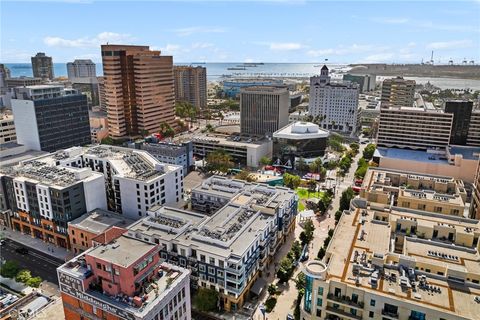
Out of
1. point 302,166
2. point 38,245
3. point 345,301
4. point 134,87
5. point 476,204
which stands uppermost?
point 134,87

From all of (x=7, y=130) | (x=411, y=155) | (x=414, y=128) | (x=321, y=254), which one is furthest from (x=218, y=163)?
(x=7, y=130)

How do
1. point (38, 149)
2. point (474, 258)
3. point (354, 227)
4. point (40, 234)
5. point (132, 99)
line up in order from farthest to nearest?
point (132, 99) < point (38, 149) < point (40, 234) < point (354, 227) < point (474, 258)

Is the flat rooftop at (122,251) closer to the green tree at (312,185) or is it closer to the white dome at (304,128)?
the green tree at (312,185)

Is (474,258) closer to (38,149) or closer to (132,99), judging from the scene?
(38,149)

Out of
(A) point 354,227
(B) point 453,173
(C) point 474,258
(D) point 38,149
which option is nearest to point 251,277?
(A) point 354,227

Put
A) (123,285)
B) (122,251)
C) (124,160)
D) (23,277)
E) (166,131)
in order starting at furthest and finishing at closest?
(166,131) → (124,160) → (23,277) → (122,251) → (123,285)

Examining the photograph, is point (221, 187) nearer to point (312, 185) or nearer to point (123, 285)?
point (312, 185)

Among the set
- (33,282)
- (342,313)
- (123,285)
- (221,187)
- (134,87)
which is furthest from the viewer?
(134,87)
